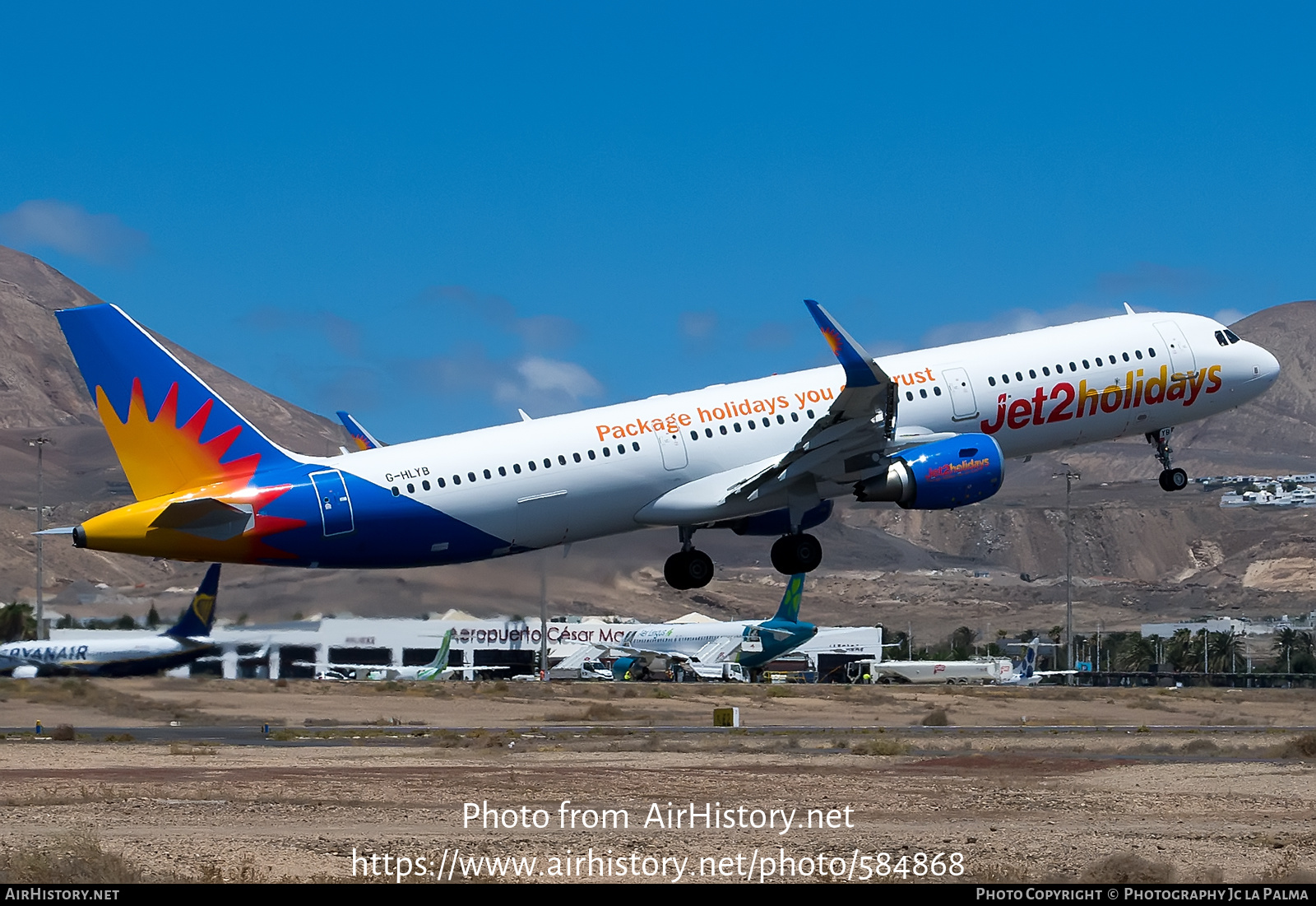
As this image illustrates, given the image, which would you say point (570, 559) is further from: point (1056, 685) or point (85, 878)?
point (1056, 685)

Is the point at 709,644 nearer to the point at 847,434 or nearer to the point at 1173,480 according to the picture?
the point at 1173,480

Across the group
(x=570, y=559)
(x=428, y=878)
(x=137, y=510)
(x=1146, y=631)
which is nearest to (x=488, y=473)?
(x=137, y=510)

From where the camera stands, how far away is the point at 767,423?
4550 centimetres

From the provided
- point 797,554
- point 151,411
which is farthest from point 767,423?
point 151,411

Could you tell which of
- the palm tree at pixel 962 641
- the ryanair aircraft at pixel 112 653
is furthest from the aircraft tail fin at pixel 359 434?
the palm tree at pixel 962 641

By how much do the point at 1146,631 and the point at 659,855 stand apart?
528 feet

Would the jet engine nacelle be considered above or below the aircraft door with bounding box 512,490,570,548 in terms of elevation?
above

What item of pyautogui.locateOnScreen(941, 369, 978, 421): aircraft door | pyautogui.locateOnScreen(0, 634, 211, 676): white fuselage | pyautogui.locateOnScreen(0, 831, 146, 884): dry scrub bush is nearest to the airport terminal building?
pyautogui.locateOnScreen(0, 634, 211, 676): white fuselage

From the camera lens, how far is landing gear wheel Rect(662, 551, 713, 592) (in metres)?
47.2

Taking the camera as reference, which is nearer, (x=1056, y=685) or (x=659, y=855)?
(x=659, y=855)

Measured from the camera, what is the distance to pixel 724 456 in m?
45.0

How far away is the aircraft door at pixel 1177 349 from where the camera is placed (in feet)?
162

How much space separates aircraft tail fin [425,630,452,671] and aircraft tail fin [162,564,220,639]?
1841 centimetres

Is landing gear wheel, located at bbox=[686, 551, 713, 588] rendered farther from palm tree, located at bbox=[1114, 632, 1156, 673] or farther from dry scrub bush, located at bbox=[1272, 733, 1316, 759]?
palm tree, located at bbox=[1114, 632, 1156, 673]
